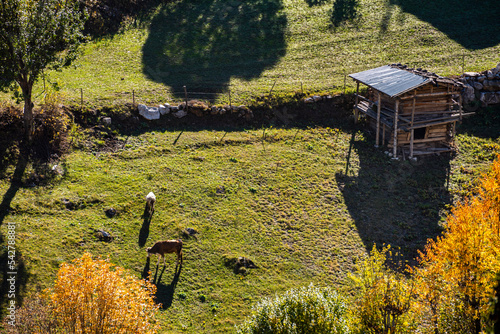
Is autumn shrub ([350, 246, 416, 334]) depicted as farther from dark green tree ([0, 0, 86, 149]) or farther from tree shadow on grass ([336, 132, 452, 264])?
dark green tree ([0, 0, 86, 149])

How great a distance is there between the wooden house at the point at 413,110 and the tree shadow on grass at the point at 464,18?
55.8ft

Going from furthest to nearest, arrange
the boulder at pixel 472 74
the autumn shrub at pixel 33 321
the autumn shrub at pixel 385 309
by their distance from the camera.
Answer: the boulder at pixel 472 74 → the autumn shrub at pixel 385 309 → the autumn shrub at pixel 33 321

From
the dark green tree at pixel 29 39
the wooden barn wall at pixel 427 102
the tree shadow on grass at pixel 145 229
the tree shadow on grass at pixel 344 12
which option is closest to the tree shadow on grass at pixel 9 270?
the tree shadow on grass at pixel 145 229

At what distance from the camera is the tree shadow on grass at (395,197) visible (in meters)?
27.0

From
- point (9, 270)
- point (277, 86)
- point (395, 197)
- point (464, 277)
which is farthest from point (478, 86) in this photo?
point (9, 270)

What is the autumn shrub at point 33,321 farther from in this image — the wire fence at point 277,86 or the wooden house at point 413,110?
the wooden house at point 413,110

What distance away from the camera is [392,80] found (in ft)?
109

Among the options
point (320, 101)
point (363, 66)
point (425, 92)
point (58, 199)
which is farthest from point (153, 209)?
point (363, 66)

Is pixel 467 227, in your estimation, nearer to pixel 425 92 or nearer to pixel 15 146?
pixel 425 92

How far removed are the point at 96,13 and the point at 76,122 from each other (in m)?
20.5

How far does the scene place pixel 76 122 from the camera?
30750 mm

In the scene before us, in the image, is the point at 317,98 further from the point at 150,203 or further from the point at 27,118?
the point at 27,118

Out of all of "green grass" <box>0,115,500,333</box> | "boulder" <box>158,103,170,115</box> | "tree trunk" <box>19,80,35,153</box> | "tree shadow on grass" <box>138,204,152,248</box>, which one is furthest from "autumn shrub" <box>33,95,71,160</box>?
"tree shadow on grass" <box>138,204,152,248</box>

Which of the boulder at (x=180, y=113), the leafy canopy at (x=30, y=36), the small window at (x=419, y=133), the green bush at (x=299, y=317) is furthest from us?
the small window at (x=419, y=133)
